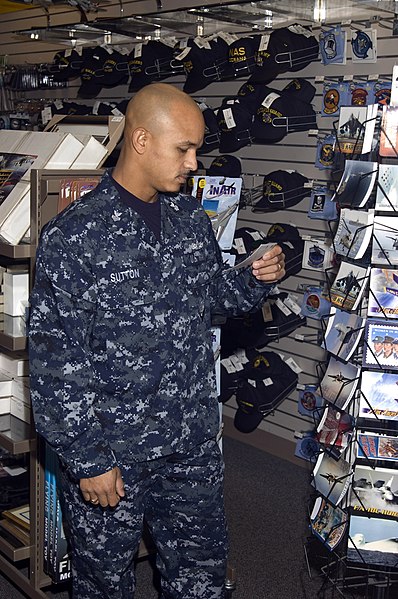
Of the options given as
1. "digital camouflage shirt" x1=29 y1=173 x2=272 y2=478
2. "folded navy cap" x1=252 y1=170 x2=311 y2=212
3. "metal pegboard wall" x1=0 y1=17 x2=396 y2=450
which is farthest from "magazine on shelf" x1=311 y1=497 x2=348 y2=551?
Result: "folded navy cap" x1=252 y1=170 x2=311 y2=212

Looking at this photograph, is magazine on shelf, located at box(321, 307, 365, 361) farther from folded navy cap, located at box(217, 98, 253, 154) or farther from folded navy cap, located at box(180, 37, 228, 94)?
folded navy cap, located at box(180, 37, 228, 94)

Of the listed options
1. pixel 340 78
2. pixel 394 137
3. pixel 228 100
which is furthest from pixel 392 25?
pixel 394 137

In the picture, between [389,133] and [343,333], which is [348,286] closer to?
[343,333]

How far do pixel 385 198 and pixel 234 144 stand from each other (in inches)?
94.4

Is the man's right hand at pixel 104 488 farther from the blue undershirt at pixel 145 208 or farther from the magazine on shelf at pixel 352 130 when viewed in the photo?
the magazine on shelf at pixel 352 130

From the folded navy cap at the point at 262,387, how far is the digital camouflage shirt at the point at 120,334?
8.03 ft

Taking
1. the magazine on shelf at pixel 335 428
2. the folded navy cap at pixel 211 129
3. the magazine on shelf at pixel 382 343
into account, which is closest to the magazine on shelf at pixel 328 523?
the magazine on shelf at pixel 335 428

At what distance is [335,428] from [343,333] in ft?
1.13

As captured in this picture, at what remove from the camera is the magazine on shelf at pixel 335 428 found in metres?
2.91

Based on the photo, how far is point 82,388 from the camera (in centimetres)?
231

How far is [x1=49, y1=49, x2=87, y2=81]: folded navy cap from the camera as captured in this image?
641 cm

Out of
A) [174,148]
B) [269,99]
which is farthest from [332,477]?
[269,99]

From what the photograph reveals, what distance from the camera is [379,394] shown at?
2.85m

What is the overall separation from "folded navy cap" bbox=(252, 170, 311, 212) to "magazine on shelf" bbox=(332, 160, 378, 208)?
6.47ft
